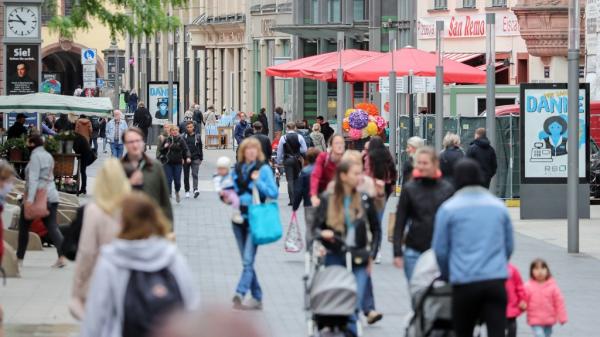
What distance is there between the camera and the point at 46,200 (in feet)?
61.2

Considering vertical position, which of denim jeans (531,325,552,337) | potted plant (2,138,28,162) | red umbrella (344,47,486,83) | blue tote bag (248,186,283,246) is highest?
red umbrella (344,47,486,83)

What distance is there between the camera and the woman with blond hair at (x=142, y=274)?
26.2 feet

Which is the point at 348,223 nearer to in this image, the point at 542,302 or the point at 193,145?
the point at 542,302

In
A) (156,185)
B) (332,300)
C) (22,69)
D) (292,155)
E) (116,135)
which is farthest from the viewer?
(116,135)

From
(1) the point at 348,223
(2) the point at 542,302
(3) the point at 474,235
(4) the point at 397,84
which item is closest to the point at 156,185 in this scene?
(1) the point at 348,223

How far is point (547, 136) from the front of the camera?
26906 mm

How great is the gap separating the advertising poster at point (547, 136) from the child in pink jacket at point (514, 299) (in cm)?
1472

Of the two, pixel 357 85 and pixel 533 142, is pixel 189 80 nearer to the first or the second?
pixel 357 85

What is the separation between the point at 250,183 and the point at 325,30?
3862 cm

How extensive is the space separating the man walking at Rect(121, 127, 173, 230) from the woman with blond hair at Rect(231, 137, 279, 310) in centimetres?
195

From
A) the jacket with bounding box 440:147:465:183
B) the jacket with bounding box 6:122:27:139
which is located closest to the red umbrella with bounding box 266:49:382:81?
the jacket with bounding box 6:122:27:139

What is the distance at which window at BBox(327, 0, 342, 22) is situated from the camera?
5869cm

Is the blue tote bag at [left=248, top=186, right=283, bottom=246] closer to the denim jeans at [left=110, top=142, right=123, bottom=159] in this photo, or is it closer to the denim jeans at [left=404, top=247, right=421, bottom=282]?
the denim jeans at [left=404, top=247, right=421, bottom=282]

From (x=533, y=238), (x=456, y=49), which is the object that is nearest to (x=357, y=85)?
(x=456, y=49)
